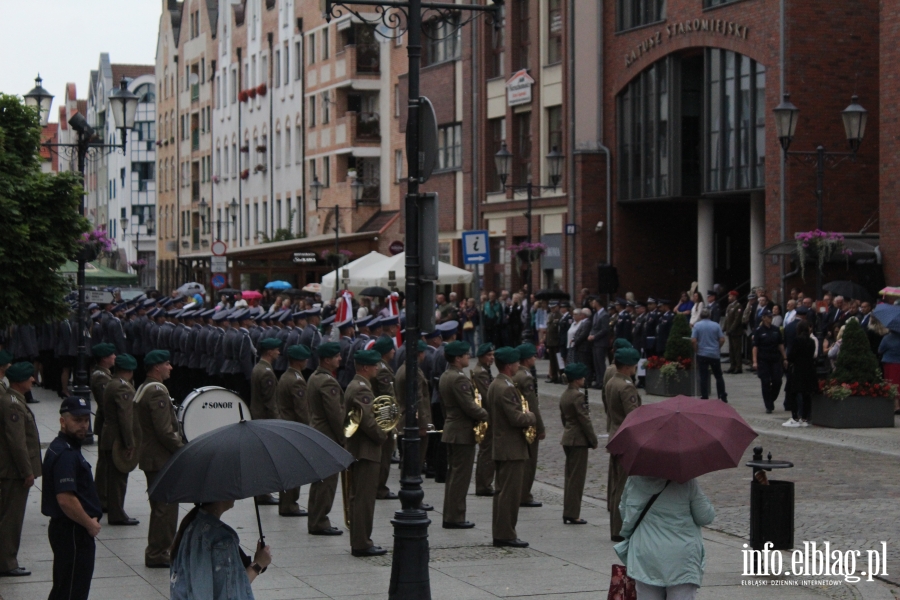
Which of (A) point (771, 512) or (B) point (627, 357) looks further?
(B) point (627, 357)

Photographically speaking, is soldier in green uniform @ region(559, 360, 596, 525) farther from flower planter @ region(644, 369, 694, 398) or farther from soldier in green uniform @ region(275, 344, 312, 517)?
flower planter @ region(644, 369, 694, 398)

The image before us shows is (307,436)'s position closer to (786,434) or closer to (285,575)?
(285,575)

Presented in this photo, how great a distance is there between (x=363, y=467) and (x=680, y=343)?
48.3 feet

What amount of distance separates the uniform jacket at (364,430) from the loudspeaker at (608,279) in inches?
1070

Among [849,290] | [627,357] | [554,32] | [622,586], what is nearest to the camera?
[622,586]

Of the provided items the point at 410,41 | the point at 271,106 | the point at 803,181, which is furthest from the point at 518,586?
the point at 271,106

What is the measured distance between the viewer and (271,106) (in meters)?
74.0

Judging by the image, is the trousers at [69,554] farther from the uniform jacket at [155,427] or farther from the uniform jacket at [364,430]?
the uniform jacket at [364,430]

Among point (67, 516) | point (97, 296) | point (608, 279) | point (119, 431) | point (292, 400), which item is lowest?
point (67, 516)

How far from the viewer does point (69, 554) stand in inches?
367

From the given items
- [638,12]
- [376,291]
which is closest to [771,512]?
[376,291]

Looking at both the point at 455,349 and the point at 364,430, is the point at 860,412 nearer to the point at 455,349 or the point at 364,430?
the point at 455,349

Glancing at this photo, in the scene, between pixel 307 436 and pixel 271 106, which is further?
pixel 271 106

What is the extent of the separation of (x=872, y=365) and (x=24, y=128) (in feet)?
41.0
